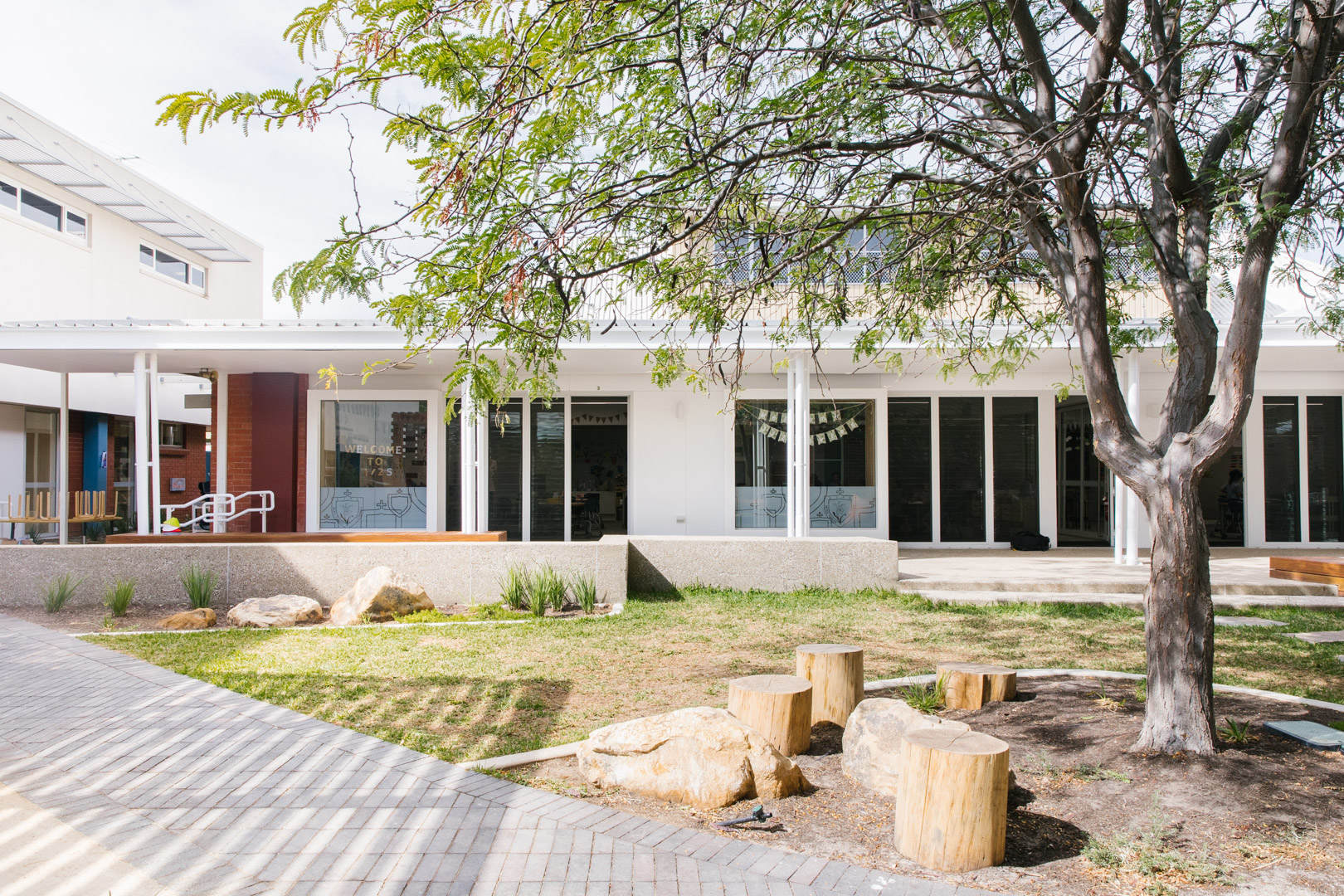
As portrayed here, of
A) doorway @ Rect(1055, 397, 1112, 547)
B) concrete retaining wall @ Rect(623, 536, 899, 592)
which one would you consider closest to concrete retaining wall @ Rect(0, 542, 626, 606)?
concrete retaining wall @ Rect(623, 536, 899, 592)

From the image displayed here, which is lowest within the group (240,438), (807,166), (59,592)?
(59,592)

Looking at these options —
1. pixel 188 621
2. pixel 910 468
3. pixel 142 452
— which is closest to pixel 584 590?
pixel 188 621

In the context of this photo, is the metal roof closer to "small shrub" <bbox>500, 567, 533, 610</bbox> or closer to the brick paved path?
"small shrub" <bbox>500, 567, 533, 610</bbox>

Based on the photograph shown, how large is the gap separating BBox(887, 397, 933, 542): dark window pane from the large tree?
351 inches

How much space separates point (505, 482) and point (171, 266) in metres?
13.5

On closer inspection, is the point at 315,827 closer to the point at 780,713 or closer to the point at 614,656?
the point at 780,713

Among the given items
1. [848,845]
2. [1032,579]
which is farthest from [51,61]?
[1032,579]

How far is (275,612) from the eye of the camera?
8.50 m

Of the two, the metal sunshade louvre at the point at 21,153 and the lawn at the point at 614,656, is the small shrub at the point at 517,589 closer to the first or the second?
the lawn at the point at 614,656

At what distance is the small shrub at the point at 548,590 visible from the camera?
884 centimetres

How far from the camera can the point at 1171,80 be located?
4883 mm

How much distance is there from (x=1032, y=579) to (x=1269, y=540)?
739 centimetres

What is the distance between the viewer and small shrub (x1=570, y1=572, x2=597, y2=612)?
902 centimetres

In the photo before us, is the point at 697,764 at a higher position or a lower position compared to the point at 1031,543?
lower
